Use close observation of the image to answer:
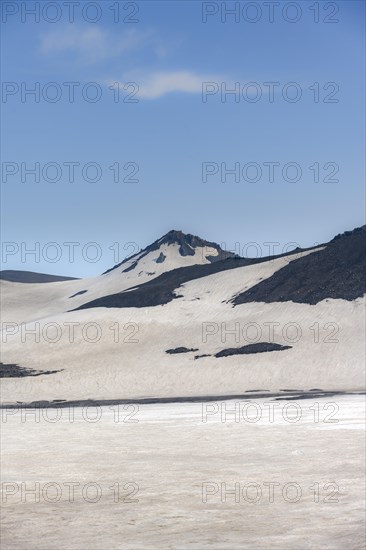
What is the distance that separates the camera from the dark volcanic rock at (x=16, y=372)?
58.3 meters

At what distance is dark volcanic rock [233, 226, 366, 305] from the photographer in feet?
237

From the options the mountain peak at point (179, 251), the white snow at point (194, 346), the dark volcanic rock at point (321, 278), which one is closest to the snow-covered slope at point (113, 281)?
the mountain peak at point (179, 251)

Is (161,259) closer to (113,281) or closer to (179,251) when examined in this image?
(179,251)

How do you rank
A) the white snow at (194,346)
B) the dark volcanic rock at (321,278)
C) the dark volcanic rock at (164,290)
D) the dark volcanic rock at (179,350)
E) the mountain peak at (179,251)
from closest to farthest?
the white snow at (194,346), the dark volcanic rock at (179,350), the dark volcanic rock at (321,278), the dark volcanic rock at (164,290), the mountain peak at (179,251)

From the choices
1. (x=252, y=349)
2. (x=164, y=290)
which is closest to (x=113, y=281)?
(x=164, y=290)

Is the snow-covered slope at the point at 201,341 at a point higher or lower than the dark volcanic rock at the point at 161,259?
lower

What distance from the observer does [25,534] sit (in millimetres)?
17422

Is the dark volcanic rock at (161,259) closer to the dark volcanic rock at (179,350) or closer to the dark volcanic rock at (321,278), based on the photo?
the dark volcanic rock at (321,278)

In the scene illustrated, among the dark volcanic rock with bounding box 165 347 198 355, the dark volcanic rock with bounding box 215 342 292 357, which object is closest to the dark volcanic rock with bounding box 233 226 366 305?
the dark volcanic rock with bounding box 215 342 292 357

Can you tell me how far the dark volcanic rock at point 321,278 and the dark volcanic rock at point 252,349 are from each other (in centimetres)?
1064

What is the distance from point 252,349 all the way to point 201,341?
6223mm

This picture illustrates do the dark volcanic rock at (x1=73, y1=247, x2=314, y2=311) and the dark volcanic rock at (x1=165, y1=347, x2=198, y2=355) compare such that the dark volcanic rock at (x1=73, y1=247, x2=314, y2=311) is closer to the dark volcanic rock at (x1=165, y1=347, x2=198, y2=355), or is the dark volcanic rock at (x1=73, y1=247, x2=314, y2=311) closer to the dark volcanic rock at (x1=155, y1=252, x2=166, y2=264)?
the dark volcanic rock at (x1=165, y1=347, x2=198, y2=355)

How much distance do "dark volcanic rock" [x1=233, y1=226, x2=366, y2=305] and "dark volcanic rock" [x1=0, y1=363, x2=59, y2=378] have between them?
75.2 feet

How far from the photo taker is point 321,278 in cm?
7588
